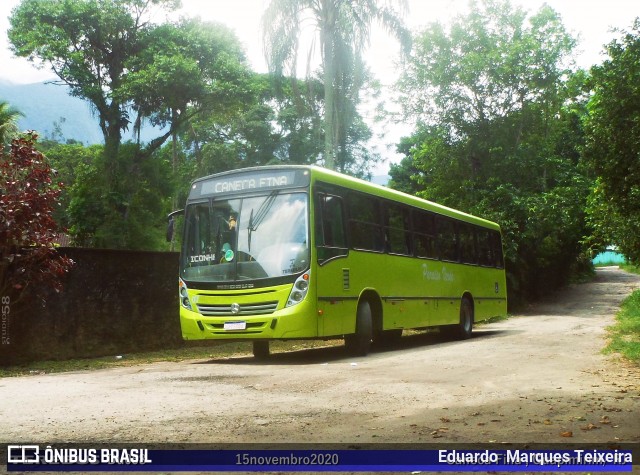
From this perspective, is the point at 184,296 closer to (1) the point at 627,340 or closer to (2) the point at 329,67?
(1) the point at 627,340

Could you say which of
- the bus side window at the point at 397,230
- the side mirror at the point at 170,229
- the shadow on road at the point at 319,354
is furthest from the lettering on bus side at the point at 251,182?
the bus side window at the point at 397,230

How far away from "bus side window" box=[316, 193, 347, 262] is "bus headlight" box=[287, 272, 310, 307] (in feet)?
1.55

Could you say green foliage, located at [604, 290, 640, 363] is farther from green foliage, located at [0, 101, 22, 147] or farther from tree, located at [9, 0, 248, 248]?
green foliage, located at [0, 101, 22, 147]

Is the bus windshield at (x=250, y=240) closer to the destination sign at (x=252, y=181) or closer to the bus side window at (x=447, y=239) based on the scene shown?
the destination sign at (x=252, y=181)

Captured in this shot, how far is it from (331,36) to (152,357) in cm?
1481

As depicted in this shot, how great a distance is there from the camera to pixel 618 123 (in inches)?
574

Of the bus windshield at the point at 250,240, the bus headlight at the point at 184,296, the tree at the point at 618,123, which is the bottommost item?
the bus headlight at the point at 184,296

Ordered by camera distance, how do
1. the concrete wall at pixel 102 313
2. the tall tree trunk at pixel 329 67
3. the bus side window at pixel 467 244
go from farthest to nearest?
the tall tree trunk at pixel 329 67, the bus side window at pixel 467 244, the concrete wall at pixel 102 313

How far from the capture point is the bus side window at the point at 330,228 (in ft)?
43.6

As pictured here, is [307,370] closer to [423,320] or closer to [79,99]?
[423,320]

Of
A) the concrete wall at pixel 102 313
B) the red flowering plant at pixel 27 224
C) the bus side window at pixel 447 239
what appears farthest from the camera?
the bus side window at pixel 447 239

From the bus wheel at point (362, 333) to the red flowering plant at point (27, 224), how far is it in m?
5.05

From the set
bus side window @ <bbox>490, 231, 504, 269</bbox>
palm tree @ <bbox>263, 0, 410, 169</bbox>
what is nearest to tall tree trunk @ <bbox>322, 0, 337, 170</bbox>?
palm tree @ <bbox>263, 0, 410, 169</bbox>

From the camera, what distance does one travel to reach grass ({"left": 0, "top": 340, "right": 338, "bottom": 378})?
1295 cm
